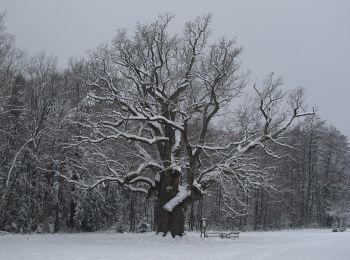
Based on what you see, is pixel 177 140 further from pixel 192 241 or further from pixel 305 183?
pixel 305 183

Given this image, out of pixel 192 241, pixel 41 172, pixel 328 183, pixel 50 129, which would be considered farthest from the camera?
pixel 328 183

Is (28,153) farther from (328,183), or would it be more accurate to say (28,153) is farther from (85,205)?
(328,183)

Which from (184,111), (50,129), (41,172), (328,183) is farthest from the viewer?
(328,183)

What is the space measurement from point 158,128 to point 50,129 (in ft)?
30.5

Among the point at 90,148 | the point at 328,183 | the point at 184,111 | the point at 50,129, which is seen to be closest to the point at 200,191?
the point at 184,111

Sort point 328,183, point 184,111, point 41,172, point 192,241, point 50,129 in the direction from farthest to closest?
point 328,183, point 41,172, point 50,129, point 184,111, point 192,241

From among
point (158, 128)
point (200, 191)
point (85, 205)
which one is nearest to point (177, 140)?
point (158, 128)

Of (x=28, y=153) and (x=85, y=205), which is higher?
(x=28, y=153)

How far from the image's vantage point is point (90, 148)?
32.3 meters

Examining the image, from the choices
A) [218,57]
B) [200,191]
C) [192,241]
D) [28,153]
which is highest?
[218,57]

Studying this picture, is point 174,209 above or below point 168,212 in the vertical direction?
above

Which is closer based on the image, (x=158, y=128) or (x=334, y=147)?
(x=158, y=128)

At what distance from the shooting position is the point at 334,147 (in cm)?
7150

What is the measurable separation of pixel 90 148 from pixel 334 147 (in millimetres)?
49318
